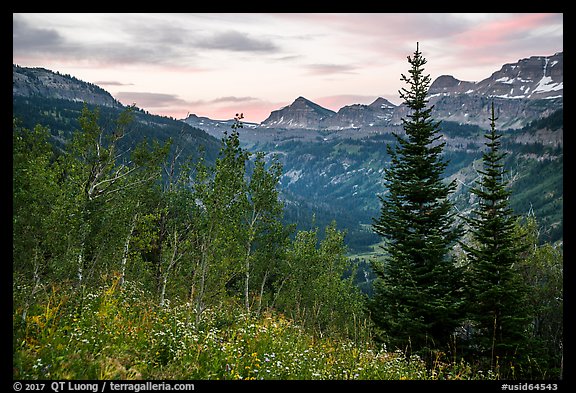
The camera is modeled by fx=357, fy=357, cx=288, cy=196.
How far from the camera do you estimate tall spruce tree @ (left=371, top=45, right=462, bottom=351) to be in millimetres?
17125

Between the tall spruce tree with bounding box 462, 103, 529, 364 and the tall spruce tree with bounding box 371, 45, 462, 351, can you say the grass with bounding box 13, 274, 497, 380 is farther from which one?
the tall spruce tree with bounding box 462, 103, 529, 364

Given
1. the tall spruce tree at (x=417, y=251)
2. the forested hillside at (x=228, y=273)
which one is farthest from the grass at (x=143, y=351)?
the tall spruce tree at (x=417, y=251)

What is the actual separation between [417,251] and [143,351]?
14413 millimetres

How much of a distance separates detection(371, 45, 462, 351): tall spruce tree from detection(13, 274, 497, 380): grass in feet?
30.8

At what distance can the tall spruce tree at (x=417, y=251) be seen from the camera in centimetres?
1712

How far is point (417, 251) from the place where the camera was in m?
17.7

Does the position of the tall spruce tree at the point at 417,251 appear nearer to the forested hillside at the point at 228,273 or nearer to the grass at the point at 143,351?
the forested hillside at the point at 228,273

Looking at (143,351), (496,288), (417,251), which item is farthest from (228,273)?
(496,288)

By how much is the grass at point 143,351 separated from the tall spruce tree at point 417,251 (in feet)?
30.8

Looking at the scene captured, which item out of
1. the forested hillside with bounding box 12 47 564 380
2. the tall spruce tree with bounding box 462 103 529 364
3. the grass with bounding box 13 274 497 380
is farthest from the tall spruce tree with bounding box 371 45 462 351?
the grass with bounding box 13 274 497 380
